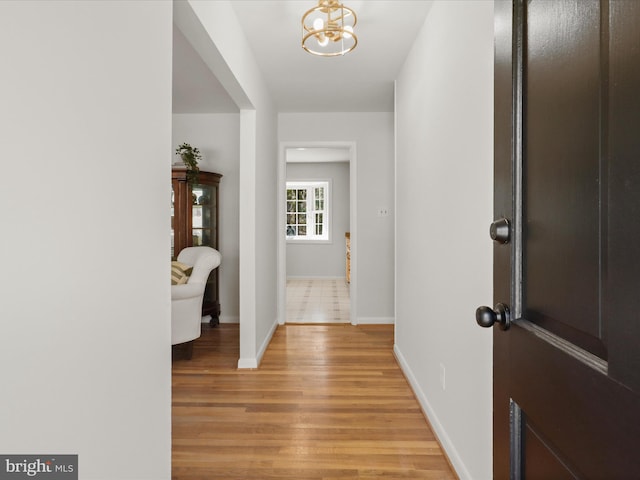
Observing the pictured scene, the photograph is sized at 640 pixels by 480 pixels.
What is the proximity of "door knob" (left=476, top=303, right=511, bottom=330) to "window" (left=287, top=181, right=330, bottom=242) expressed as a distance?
7.97 meters

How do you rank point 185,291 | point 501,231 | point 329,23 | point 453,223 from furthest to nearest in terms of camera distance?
point 185,291, point 329,23, point 453,223, point 501,231

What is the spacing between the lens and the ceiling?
251cm

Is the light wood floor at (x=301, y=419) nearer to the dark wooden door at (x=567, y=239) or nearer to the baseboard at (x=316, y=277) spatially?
the dark wooden door at (x=567, y=239)

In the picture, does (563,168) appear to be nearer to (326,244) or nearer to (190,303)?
(190,303)

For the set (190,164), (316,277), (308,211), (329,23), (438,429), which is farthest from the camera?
(308,211)

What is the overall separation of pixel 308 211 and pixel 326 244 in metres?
0.86

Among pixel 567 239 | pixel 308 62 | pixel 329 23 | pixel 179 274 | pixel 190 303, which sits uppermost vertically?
pixel 308 62

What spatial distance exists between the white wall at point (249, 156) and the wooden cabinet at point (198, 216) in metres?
0.76

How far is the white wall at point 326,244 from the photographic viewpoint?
883 centimetres

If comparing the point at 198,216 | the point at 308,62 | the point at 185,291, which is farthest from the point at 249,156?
the point at 198,216
